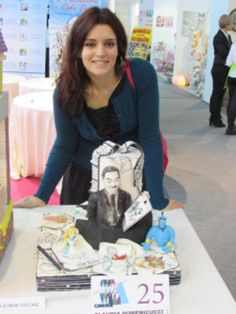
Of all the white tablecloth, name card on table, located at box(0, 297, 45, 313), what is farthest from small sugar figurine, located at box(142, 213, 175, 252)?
the white tablecloth

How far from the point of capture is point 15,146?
128 inches

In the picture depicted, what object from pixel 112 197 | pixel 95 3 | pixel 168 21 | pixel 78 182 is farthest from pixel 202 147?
pixel 168 21

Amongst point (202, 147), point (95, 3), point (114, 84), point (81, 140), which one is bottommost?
point (202, 147)

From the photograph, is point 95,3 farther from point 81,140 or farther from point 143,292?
point 143,292

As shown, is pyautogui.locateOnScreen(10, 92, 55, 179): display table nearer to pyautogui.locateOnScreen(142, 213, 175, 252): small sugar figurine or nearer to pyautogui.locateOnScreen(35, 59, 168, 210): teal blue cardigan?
pyautogui.locateOnScreen(35, 59, 168, 210): teal blue cardigan

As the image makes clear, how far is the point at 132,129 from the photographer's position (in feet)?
4.47

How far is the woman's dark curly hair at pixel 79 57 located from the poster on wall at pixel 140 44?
6480 millimetres

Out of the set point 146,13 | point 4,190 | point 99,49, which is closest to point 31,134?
point 99,49

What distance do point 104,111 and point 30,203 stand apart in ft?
1.20

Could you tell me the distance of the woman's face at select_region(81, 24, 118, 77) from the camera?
1.16 meters

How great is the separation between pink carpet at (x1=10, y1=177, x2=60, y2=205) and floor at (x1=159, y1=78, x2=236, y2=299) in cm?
90

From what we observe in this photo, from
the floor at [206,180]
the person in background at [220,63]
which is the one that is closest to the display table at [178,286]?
the floor at [206,180]

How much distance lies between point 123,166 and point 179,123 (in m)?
4.83

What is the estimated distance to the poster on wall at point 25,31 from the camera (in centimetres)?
412
